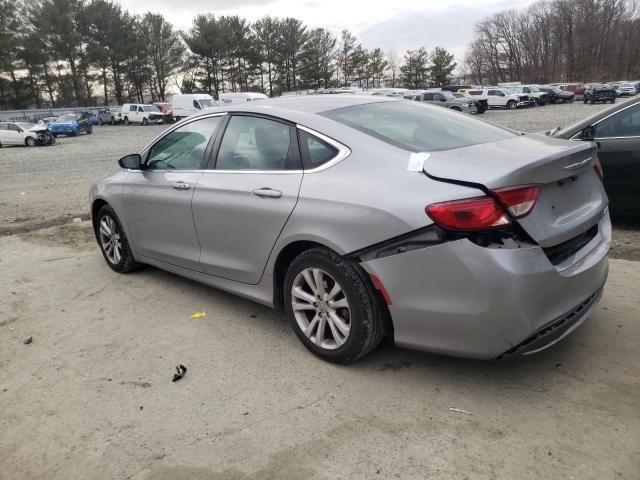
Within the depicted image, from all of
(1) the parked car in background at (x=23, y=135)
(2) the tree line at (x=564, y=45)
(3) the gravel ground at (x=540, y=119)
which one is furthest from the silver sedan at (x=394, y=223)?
(2) the tree line at (x=564, y=45)

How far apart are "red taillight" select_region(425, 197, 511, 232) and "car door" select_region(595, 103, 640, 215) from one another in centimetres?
364

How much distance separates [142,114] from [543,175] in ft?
150

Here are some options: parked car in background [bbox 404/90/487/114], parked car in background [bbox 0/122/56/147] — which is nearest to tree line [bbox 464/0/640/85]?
parked car in background [bbox 404/90/487/114]

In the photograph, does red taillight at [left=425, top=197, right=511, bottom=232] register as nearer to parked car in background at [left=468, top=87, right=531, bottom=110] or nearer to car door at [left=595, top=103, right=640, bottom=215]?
car door at [left=595, top=103, right=640, bottom=215]

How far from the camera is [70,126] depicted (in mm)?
34188

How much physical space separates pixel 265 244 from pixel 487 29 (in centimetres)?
12021

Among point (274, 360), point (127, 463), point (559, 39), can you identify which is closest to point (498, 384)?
point (274, 360)

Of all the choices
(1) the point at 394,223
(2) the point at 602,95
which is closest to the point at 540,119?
(2) the point at 602,95

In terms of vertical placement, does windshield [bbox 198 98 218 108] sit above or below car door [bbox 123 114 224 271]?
above

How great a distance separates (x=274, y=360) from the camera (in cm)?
345

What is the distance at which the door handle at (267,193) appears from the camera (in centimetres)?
337

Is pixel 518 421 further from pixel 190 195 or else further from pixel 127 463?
pixel 190 195

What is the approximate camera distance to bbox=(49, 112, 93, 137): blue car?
33906mm

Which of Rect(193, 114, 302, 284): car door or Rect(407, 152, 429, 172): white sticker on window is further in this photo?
Rect(193, 114, 302, 284): car door
